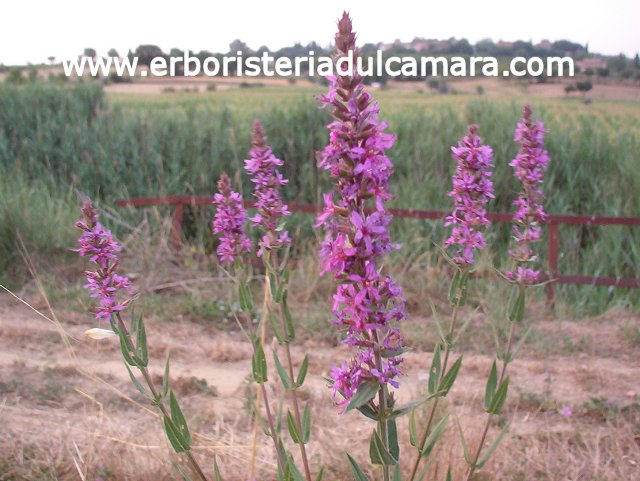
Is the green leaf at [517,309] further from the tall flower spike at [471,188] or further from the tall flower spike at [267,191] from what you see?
the tall flower spike at [267,191]

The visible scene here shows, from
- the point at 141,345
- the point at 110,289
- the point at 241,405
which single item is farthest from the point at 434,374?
the point at 241,405

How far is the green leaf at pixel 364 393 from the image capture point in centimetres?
168

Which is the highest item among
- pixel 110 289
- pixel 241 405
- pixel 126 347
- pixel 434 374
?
pixel 110 289

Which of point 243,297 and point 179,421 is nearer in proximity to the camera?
point 179,421

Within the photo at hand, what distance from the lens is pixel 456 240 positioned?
7.65 ft

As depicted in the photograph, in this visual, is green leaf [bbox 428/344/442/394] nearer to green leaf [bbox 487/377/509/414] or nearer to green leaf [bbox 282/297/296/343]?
green leaf [bbox 487/377/509/414]

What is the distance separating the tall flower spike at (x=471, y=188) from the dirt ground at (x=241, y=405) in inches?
44.8

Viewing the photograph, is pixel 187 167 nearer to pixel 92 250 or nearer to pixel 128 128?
pixel 128 128

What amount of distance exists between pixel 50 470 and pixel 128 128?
26.4 feet

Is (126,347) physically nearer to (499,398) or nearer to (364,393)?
(364,393)

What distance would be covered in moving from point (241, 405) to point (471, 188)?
302cm

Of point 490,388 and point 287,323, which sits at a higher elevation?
point 287,323

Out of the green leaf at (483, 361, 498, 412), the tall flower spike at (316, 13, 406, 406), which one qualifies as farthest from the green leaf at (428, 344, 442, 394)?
the tall flower spike at (316, 13, 406, 406)

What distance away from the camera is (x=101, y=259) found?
2230 mm
